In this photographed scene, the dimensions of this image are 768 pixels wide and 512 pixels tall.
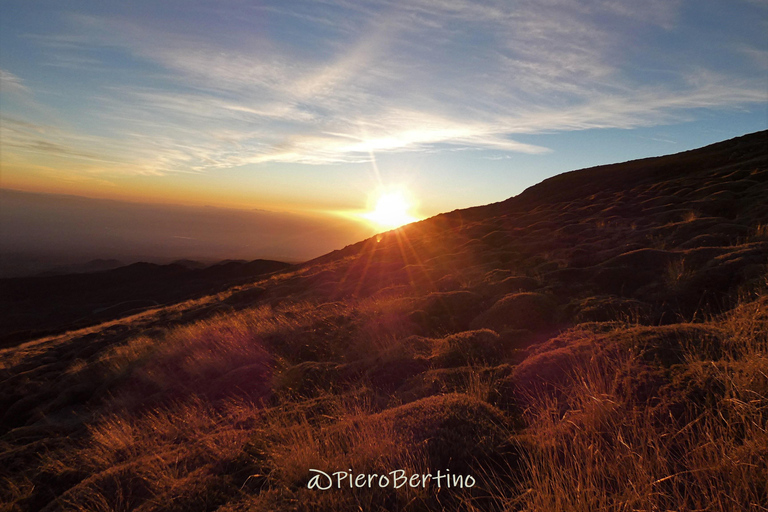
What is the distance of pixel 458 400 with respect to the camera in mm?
4160

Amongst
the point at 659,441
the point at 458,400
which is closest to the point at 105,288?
the point at 458,400

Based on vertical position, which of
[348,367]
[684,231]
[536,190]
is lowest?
[348,367]

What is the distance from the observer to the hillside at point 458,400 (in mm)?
2805

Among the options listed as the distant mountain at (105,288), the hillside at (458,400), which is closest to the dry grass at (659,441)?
the hillside at (458,400)

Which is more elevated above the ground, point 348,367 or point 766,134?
point 766,134

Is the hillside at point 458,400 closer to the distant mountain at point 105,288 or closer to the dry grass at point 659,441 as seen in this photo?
the dry grass at point 659,441

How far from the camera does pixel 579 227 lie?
1753 cm

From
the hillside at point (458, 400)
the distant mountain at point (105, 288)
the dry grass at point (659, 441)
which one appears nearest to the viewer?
the dry grass at point (659, 441)

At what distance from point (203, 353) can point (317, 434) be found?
6.28 m

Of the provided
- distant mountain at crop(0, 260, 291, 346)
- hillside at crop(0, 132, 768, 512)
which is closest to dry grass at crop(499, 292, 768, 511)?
hillside at crop(0, 132, 768, 512)

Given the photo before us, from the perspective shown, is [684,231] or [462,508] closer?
[462,508]

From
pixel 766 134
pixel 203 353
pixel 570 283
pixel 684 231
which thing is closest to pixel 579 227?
pixel 684 231

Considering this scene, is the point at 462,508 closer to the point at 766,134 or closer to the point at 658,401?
the point at 658,401

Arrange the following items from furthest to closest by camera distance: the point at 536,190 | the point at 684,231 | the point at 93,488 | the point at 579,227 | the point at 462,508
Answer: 1. the point at 536,190
2. the point at 579,227
3. the point at 684,231
4. the point at 93,488
5. the point at 462,508
